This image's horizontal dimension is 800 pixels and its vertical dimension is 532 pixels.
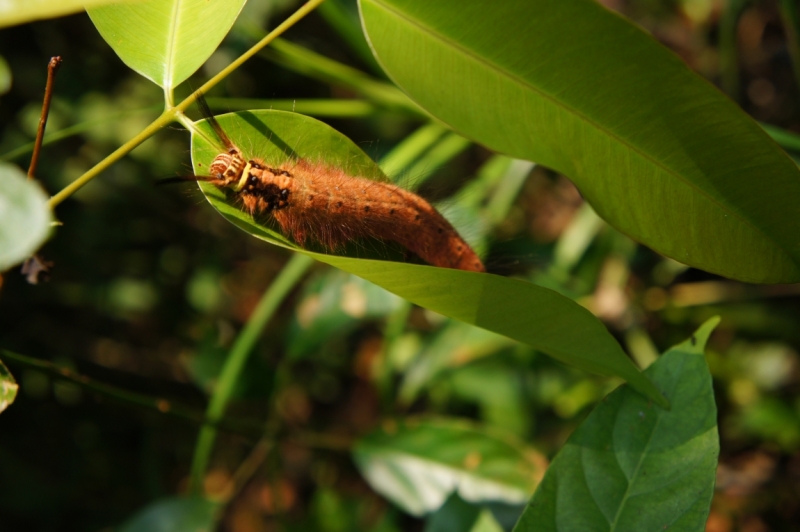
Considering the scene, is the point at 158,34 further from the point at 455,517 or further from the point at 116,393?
the point at 455,517

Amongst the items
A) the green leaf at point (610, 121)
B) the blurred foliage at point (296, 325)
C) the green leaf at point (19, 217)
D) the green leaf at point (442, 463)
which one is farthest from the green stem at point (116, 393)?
the green leaf at point (610, 121)

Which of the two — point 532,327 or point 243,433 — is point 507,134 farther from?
point 243,433

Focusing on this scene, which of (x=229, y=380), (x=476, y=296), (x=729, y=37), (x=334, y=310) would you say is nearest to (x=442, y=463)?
(x=334, y=310)

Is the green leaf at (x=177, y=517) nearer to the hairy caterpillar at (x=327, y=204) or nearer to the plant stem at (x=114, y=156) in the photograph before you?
the hairy caterpillar at (x=327, y=204)

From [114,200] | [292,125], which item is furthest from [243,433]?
[114,200]

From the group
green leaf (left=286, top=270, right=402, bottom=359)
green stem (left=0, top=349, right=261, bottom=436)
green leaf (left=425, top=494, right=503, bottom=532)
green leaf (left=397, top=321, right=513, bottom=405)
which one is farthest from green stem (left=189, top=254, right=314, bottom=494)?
green leaf (left=425, top=494, right=503, bottom=532)

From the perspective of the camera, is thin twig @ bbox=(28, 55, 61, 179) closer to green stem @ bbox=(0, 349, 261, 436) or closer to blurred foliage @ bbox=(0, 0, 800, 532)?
green stem @ bbox=(0, 349, 261, 436)
